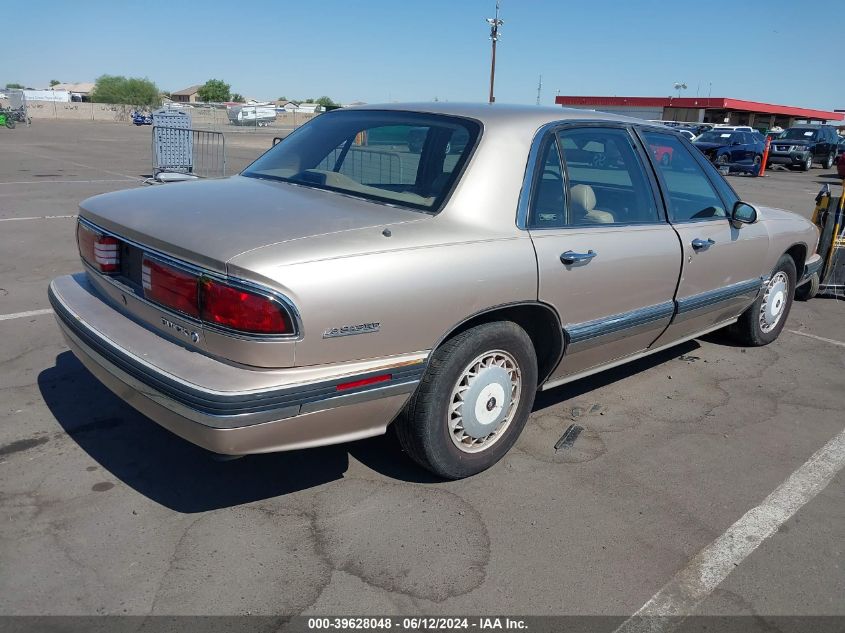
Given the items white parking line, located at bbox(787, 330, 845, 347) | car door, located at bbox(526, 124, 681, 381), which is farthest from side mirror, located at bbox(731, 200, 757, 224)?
white parking line, located at bbox(787, 330, 845, 347)

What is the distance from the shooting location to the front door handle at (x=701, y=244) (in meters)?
4.24

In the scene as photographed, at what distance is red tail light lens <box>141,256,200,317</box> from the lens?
107 inches

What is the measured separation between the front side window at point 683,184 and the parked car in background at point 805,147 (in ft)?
93.8

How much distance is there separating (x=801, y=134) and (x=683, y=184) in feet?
106

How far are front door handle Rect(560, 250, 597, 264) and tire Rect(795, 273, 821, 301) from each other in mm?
4453

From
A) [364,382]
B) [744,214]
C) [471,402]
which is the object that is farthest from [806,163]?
[364,382]

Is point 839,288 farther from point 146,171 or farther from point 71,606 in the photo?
point 146,171

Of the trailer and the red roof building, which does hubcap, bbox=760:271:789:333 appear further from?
the red roof building

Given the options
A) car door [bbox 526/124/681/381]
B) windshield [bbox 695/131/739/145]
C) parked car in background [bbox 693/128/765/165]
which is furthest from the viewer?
windshield [bbox 695/131/739/145]

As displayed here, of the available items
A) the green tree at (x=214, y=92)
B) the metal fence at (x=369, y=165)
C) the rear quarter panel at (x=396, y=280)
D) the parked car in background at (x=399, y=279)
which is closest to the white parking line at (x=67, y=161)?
the metal fence at (x=369, y=165)

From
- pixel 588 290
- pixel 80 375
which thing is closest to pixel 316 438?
pixel 588 290

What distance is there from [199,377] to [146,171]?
615 inches

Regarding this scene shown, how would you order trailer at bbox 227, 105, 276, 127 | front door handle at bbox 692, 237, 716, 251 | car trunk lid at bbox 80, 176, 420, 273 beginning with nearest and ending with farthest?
car trunk lid at bbox 80, 176, 420, 273, front door handle at bbox 692, 237, 716, 251, trailer at bbox 227, 105, 276, 127

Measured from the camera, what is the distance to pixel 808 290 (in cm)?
731
